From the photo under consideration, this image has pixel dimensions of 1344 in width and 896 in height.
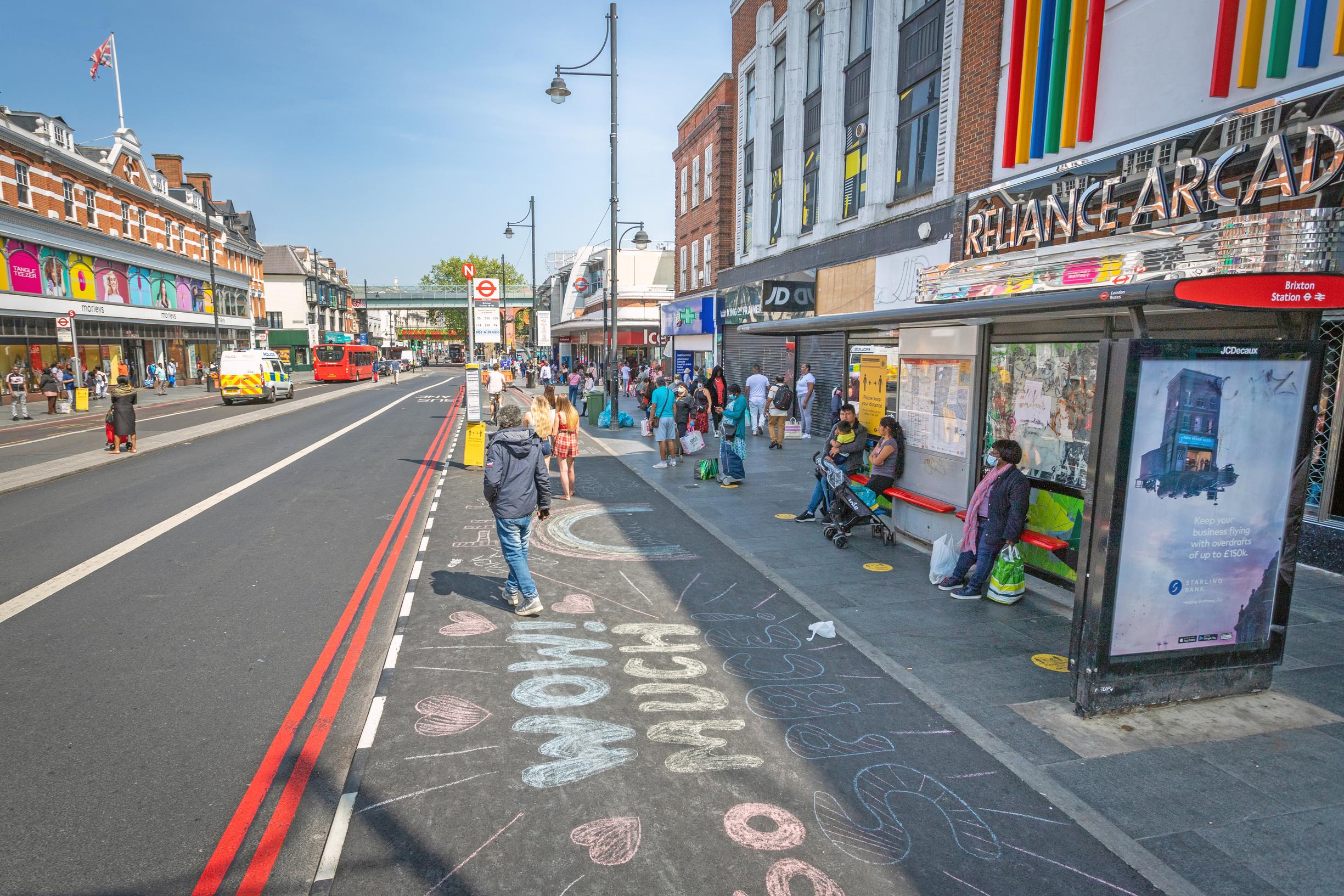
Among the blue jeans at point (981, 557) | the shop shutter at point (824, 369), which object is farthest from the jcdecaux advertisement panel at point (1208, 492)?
the shop shutter at point (824, 369)

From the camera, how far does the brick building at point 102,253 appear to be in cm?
3022

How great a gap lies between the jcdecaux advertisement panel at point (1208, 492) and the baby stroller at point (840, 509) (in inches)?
177

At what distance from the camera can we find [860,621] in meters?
6.63

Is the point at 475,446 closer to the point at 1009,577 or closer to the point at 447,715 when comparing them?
the point at 447,715

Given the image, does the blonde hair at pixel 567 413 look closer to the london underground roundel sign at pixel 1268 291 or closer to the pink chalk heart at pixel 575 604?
the pink chalk heart at pixel 575 604

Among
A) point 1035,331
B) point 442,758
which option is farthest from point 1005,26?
point 442,758

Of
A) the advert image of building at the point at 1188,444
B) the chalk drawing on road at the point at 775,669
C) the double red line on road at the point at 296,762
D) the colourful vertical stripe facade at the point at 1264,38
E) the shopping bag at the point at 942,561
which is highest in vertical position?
the colourful vertical stripe facade at the point at 1264,38

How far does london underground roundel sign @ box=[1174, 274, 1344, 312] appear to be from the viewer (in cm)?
420

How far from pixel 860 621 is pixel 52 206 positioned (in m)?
41.4

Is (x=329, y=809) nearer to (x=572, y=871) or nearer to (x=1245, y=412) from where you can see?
(x=572, y=871)

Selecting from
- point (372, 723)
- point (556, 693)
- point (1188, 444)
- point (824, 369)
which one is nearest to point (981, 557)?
point (1188, 444)

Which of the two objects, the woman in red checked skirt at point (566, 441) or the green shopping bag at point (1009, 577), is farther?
the woman in red checked skirt at point (566, 441)

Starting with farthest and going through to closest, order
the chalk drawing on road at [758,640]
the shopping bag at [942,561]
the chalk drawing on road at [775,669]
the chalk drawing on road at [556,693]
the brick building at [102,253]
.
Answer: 1. the brick building at [102,253]
2. the shopping bag at [942,561]
3. the chalk drawing on road at [758,640]
4. the chalk drawing on road at [775,669]
5. the chalk drawing on road at [556,693]

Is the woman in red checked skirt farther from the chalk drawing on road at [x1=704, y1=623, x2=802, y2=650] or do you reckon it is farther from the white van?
the white van
